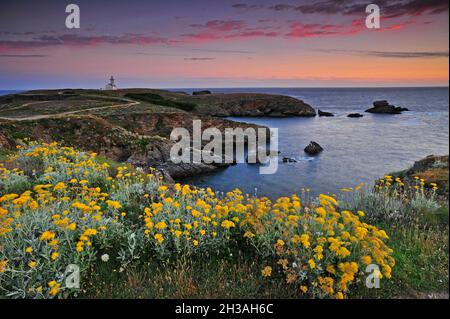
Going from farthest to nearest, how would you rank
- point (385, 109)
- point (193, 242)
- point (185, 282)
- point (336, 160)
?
point (385, 109) → point (336, 160) → point (193, 242) → point (185, 282)

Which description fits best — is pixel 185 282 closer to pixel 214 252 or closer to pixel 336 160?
pixel 214 252

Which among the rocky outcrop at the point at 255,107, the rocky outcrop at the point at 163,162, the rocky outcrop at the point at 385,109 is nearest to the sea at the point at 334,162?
the rocky outcrop at the point at 163,162

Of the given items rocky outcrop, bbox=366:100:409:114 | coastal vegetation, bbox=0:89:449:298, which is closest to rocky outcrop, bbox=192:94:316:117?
rocky outcrop, bbox=366:100:409:114

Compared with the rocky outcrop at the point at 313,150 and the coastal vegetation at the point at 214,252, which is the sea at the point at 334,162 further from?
the coastal vegetation at the point at 214,252

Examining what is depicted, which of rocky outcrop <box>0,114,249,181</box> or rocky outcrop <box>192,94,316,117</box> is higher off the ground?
rocky outcrop <box>192,94,316,117</box>

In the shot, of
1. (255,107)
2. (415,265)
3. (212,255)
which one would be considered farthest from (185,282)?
(255,107)

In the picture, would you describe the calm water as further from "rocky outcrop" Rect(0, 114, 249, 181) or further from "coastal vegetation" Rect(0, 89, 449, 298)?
"coastal vegetation" Rect(0, 89, 449, 298)

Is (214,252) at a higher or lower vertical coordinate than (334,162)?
higher

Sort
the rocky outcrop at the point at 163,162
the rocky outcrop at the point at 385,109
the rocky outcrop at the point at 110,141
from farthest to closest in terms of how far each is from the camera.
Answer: the rocky outcrop at the point at 385,109
the rocky outcrop at the point at 110,141
the rocky outcrop at the point at 163,162

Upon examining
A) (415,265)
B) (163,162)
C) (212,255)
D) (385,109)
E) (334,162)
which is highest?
(385,109)

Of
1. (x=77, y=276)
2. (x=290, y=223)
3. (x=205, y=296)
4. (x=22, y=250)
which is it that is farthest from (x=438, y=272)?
(x=22, y=250)

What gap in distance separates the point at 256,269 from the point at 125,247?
7.32ft

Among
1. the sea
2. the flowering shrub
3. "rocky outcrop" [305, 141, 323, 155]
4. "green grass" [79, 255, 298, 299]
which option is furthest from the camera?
"rocky outcrop" [305, 141, 323, 155]

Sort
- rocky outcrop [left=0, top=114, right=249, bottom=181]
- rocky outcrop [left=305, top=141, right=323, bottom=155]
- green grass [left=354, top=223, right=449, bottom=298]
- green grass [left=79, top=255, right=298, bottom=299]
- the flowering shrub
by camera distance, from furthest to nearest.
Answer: rocky outcrop [left=305, top=141, right=323, bottom=155] < rocky outcrop [left=0, top=114, right=249, bottom=181] < green grass [left=354, top=223, right=449, bottom=298] < green grass [left=79, top=255, right=298, bottom=299] < the flowering shrub
